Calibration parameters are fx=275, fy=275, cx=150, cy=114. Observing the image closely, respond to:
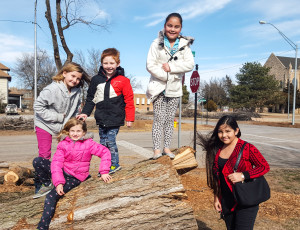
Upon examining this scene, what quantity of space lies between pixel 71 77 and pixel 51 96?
0.36m

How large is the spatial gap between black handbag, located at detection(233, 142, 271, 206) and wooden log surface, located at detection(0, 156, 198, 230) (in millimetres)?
726

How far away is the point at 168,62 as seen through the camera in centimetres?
388

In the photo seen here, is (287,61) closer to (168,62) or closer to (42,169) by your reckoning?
(168,62)

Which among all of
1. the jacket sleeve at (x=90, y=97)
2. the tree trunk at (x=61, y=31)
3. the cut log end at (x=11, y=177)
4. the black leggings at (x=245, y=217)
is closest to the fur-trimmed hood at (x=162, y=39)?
the jacket sleeve at (x=90, y=97)

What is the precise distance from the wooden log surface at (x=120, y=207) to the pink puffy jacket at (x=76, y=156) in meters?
0.18

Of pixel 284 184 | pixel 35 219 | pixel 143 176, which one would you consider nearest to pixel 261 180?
pixel 143 176

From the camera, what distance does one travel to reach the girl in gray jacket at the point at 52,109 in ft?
11.6

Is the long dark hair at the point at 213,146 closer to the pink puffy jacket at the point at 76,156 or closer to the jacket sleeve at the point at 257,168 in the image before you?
the jacket sleeve at the point at 257,168

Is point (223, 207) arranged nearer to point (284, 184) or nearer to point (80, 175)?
point (80, 175)

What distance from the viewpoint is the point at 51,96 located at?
358 centimetres

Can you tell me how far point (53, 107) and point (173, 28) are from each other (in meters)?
1.94

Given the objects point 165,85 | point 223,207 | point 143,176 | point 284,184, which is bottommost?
point 284,184

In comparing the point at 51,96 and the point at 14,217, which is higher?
the point at 51,96

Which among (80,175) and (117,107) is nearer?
(80,175)
